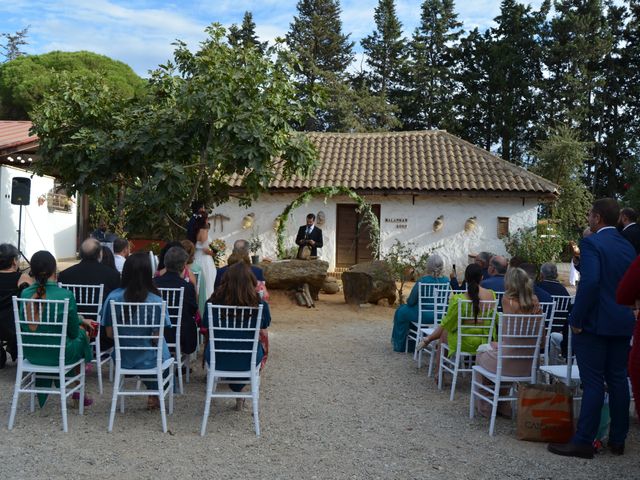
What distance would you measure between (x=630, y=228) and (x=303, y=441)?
3.73 metres

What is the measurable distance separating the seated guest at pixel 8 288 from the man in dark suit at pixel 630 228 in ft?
18.2

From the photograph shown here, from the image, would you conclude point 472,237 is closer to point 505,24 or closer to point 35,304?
point 35,304

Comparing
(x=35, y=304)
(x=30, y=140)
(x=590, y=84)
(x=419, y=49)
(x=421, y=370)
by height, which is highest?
(x=419, y=49)

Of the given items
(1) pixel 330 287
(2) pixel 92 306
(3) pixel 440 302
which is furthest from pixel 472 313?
(1) pixel 330 287

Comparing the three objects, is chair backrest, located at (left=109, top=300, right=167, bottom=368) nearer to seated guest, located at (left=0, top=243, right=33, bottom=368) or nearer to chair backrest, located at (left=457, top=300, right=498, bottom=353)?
seated guest, located at (left=0, top=243, right=33, bottom=368)

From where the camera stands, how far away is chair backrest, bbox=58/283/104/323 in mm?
5539

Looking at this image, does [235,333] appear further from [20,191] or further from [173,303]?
[20,191]

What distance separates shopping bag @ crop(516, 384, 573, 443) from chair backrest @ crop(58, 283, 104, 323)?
361cm

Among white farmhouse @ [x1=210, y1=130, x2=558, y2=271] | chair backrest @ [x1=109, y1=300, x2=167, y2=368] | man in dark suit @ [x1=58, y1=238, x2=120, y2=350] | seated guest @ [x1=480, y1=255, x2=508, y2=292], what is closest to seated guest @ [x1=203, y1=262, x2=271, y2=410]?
chair backrest @ [x1=109, y1=300, x2=167, y2=368]

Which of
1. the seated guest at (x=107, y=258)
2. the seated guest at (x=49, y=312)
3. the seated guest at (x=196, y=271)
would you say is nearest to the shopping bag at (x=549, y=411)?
the seated guest at (x=196, y=271)

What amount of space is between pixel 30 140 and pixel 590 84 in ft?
92.6

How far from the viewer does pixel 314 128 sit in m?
33.5

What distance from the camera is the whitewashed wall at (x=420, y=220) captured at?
15859mm

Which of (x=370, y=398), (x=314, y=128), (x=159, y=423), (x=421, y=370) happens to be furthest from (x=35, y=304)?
(x=314, y=128)
